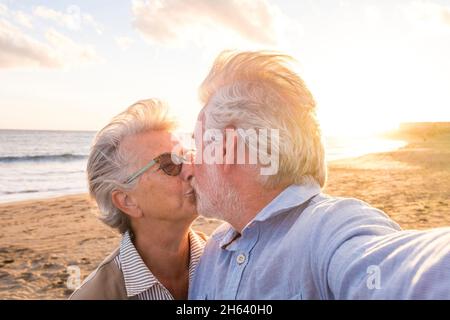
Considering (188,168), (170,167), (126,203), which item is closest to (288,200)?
(188,168)

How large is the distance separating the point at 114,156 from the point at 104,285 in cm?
89

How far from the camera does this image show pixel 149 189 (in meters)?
2.95

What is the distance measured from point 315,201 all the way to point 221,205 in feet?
1.67

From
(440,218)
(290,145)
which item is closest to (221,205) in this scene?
(290,145)

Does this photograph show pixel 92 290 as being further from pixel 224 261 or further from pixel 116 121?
pixel 116 121

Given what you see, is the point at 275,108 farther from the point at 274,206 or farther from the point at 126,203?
the point at 126,203

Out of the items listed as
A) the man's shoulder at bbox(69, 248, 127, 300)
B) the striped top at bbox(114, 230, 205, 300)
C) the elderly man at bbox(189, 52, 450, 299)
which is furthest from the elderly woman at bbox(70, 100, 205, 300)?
the elderly man at bbox(189, 52, 450, 299)

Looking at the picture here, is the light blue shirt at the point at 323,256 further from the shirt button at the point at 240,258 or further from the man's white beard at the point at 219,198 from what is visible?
the man's white beard at the point at 219,198

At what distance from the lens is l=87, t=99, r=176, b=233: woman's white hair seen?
2.92 meters

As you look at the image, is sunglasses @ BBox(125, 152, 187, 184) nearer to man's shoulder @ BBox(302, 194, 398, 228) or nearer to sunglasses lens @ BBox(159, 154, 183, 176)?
sunglasses lens @ BBox(159, 154, 183, 176)

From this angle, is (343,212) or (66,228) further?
(66,228)

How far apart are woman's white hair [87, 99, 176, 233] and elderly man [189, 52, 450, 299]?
0.78 meters

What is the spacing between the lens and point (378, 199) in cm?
1274

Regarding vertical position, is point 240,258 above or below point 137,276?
above
